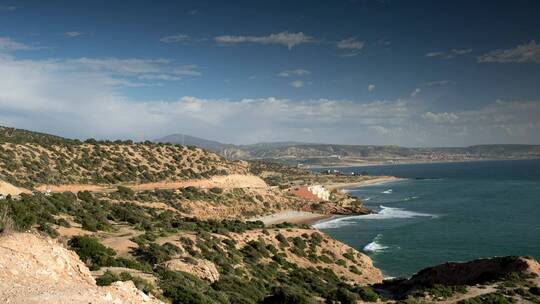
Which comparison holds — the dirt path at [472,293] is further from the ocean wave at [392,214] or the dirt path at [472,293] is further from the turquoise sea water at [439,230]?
the ocean wave at [392,214]

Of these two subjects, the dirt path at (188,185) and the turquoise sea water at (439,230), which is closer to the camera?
the turquoise sea water at (439,230)

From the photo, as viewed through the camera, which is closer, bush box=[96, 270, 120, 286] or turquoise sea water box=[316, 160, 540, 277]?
bush box=[96, 270, 120, 286]

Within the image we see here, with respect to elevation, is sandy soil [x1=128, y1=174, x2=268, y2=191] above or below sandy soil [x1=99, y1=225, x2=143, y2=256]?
below

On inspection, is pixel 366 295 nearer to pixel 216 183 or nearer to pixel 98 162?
pixel 98 162

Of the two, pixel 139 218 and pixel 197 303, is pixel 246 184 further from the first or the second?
pixel 197 303

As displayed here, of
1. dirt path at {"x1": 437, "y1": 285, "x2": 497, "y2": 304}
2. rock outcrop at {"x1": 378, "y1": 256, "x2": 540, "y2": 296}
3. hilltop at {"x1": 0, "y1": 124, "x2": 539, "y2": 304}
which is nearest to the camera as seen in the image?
hilltop at {"x1": 0, "y1": 124, "x2": 539, "y2": 304}

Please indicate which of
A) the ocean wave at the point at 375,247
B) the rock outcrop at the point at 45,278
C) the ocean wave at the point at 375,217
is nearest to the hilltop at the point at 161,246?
the rock outcrop at the point at 45,278

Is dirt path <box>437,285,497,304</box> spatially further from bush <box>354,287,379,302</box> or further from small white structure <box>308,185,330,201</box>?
small white structure <box>308,185,330,201</box>

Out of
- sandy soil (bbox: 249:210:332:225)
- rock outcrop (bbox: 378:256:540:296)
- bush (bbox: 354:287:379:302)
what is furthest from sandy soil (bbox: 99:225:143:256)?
sandy soil (bbox: 249:210:332:225)
